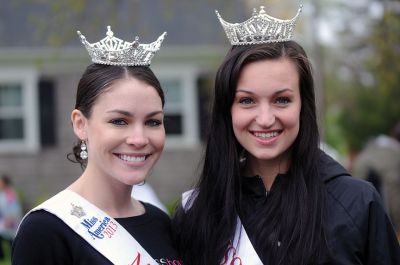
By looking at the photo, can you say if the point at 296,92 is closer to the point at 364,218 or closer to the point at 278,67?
the point at 278,67

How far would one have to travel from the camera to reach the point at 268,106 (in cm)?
308

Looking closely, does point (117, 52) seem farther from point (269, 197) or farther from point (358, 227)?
point (358, 227)

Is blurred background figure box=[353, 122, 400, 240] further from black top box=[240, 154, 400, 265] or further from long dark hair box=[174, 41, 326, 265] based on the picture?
black top box=[240, 154, 400, 265]

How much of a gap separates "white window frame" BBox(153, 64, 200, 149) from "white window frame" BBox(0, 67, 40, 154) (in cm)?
211

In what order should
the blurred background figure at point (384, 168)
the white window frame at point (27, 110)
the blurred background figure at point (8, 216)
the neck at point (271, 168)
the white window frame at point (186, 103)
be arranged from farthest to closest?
1. the white window frame at point (186, 103)
2. the white window frame at point (27, 110)
3. the blurred background figure at point (8, 216)
4. the blurred background figure at point (384, 168)
5. the neck at point (271, 168)

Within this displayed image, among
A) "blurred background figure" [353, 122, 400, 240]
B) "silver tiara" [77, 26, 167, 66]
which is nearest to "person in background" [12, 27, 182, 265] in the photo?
"silver tiara" [77, 26, 167, 66]

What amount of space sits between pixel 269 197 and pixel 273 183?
0.22 feet

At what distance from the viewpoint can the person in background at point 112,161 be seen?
2.94 m

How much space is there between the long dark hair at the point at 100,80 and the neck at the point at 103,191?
0.86 ft

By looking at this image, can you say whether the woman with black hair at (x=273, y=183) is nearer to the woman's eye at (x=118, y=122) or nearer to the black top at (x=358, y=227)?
the black top at (x=358, y=227)

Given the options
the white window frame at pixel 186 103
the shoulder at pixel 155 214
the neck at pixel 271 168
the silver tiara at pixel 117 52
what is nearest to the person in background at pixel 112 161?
the silver tiara at pixel 117 52

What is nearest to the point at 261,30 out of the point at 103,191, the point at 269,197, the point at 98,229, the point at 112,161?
the point at 269,197

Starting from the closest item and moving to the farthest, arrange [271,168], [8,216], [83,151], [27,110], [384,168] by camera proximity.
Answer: [83,151], [271,168], [384,168], [8,216], [27,110]

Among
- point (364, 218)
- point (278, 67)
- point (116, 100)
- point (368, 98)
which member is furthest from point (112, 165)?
point (368, 98)
